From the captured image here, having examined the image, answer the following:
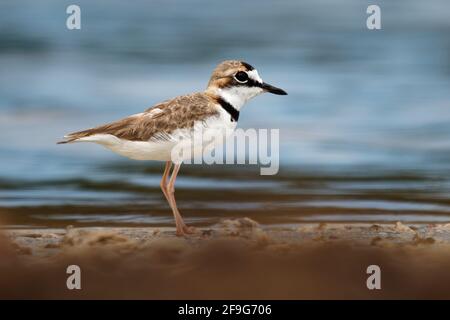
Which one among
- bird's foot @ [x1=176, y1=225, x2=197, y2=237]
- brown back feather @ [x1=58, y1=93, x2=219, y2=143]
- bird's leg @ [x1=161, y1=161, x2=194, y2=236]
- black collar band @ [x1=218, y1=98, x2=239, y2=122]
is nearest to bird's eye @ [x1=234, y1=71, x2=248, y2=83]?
black collar band @ [x1=218, y1=98, x2=239, y2=122]

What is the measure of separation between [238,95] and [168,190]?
3.12 feet

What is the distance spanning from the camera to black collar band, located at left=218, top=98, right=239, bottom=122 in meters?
6.43

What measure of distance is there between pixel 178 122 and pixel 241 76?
70cm

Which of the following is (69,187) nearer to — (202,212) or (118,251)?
(202,212)

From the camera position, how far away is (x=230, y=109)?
6457mm

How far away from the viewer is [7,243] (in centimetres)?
534

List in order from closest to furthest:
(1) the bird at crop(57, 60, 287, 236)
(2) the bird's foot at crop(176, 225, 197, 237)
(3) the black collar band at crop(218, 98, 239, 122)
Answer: (1) the bird at crop(57, 60, 287, 236), (2) the bird's foot at crop(176, 225, 197, 237), (3) the black collar band at crop(218, 98, 239, 122)

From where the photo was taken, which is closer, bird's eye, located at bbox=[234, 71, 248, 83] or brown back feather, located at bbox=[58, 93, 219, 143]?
brown back feather, located at bbox=[58, 93, 219, 143]

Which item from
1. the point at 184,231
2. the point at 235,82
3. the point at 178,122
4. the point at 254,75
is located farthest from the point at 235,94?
the point at 184,231

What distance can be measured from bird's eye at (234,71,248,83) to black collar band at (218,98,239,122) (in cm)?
22

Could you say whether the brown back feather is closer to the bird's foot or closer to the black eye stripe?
the black eye stripe

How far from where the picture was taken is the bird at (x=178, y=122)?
242 inches

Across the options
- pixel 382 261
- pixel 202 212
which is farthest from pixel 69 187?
pixel 382 261

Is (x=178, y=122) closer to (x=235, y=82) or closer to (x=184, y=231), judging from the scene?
(x=235, y=82)
